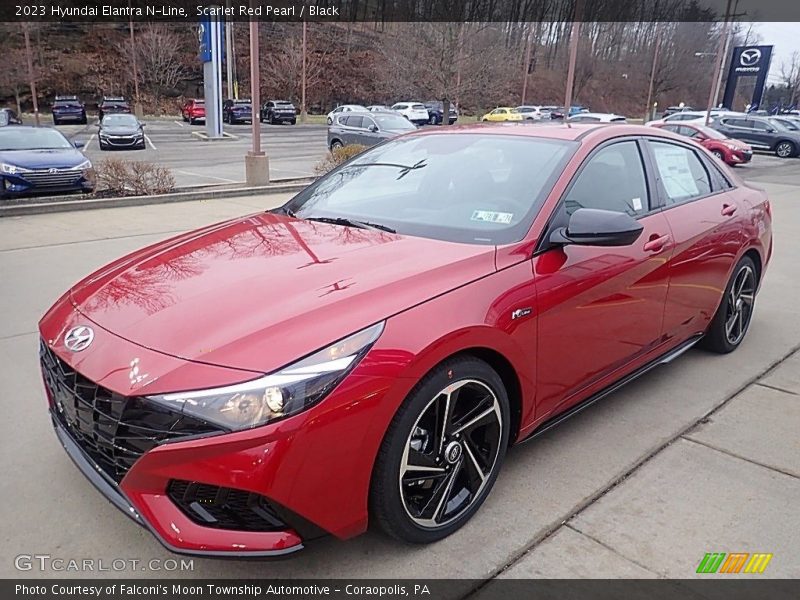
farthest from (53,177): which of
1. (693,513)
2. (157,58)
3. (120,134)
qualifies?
(157,58)

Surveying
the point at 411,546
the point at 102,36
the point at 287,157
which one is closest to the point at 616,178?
the point at 411,546

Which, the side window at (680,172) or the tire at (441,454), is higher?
the side window at (680,172)

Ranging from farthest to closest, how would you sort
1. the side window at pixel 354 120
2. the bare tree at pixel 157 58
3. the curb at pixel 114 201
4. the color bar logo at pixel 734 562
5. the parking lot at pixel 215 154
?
the bare tree at pixel 157 58 < the side window at pixel 354 120 < the parking lot at pixel 215 154 < the curb at pixel 114 201 < the color bar logo at pixel 734 562

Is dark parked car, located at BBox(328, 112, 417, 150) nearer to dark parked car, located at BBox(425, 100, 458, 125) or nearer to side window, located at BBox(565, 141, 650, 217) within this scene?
side window, located at BBox(565, 141, 650, 217)

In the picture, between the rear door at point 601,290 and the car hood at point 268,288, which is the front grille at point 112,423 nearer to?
the car hood at point 268,288

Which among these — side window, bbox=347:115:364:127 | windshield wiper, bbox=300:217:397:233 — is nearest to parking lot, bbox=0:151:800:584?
windshield wiper, bbox=300:217:397:233

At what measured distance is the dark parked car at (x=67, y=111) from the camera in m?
40.2

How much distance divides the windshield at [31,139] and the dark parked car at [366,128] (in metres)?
8.43

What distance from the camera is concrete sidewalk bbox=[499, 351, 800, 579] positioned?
2395 millimetres

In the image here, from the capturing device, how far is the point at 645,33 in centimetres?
7800

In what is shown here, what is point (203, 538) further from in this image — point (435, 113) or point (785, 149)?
point (435, 113)

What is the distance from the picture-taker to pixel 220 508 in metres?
1.96

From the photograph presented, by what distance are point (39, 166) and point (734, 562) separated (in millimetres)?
11338

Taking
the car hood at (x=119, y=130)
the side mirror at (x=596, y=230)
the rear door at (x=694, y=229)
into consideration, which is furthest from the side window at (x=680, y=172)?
the car hood at (x=119, y=130)
